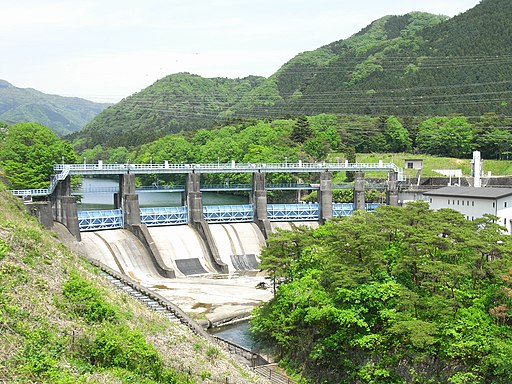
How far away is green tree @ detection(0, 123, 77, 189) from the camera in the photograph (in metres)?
58.2

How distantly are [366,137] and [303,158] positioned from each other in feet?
70.5

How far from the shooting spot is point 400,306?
2703cm

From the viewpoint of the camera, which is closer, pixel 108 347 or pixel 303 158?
pixel 108 347

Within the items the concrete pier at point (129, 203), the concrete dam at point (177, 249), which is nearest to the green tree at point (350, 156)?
the concrete dam at point (177, 249)

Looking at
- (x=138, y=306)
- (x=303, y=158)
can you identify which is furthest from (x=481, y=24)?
(x=138, y=306)

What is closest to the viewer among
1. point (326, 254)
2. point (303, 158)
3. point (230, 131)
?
point (326, 254)

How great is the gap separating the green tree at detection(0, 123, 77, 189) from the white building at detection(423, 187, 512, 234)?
111ft

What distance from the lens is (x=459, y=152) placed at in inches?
3730

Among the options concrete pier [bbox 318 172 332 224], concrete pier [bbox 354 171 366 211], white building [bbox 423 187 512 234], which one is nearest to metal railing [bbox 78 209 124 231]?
concrete pier [bbox 318 172 332 224]

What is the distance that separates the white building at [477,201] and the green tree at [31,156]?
33950mm

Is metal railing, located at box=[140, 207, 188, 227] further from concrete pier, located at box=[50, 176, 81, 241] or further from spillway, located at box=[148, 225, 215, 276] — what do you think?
concrete pier, located at box=[50, 176, 81, 241]

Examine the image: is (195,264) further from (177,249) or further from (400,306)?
(400,306)

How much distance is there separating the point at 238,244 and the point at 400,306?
90.9ft

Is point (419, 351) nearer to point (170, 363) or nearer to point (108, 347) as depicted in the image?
point (170, 363)
